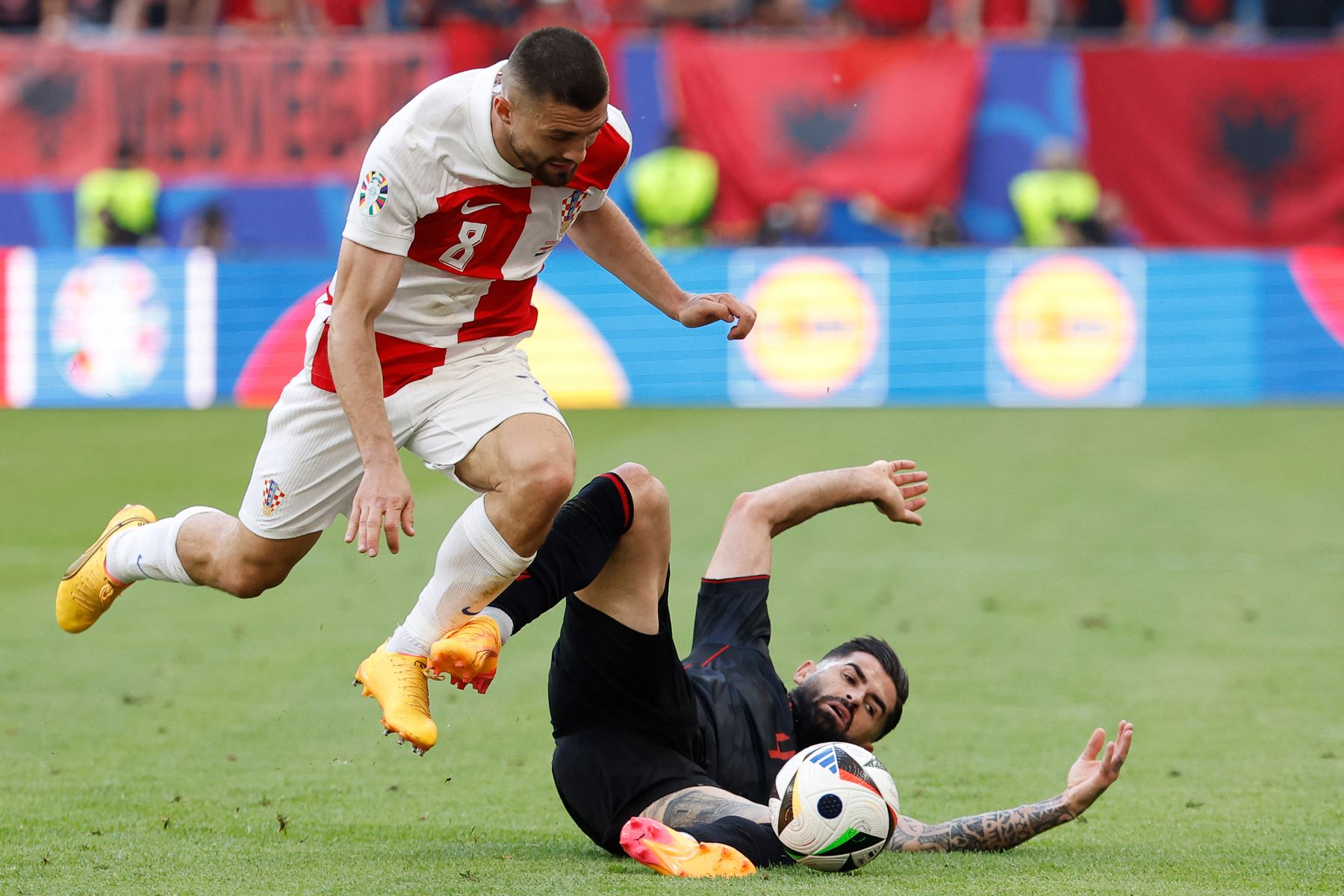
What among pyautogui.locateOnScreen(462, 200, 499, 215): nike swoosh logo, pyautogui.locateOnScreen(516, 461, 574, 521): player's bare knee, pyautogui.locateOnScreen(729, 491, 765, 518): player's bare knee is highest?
→ pyautogui.locateOnScreen(462, 200, 499, 215): nike swoosh logo

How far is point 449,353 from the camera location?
5.04 m

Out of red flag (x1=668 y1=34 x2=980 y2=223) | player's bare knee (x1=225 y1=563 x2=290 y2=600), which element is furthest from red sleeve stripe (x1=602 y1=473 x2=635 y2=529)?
red flag (x1=668 y1=34 x2=980 y2=223)

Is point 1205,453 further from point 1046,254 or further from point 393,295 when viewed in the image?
point 393,295

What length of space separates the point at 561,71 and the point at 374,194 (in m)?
0.60

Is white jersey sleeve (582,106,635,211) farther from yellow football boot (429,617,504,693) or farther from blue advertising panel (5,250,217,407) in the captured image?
blue advertising panel (5,250,217,407)

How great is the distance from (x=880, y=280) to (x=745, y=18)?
531 centimetres

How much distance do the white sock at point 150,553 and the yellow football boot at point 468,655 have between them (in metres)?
1.24

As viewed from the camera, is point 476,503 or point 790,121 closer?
point 476,503

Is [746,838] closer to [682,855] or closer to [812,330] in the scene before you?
[682,855]

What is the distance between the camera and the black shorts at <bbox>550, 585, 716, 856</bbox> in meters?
4.68

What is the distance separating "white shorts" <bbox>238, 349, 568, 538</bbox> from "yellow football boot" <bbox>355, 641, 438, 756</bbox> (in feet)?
1.79

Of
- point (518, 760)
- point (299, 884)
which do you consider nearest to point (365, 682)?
point (299, 884)

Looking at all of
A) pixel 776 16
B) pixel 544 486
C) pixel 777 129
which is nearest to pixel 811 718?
pixel 544 486

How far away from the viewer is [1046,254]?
1619 cm
